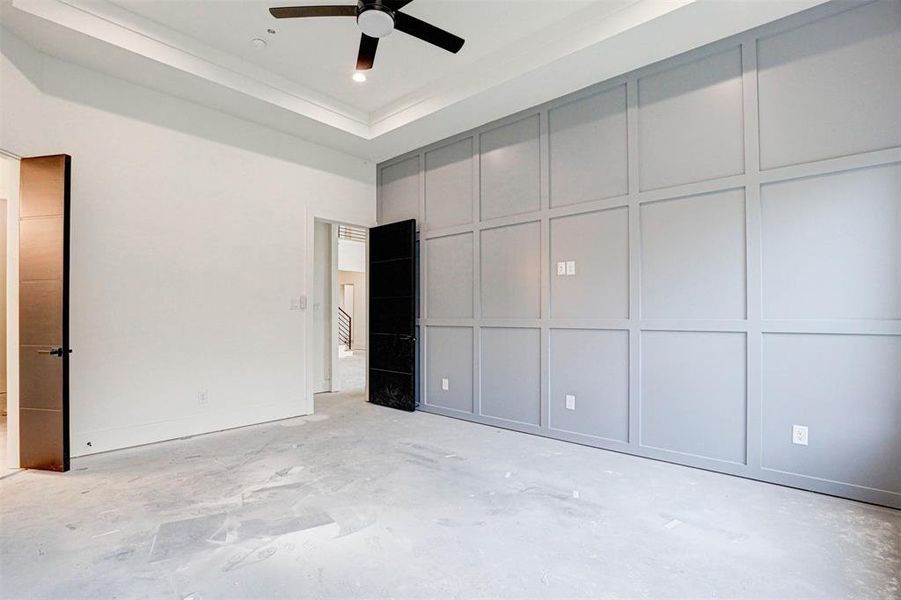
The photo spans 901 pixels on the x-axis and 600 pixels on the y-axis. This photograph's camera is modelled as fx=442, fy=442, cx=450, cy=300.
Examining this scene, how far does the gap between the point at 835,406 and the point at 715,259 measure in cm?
119

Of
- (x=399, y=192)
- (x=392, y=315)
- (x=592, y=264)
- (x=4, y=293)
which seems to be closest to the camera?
(x=592, y=264)

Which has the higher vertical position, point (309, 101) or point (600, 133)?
point (309, 101)

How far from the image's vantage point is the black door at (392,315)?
5332 millimetres

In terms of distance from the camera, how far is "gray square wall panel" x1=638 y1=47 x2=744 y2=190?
3.22 meters

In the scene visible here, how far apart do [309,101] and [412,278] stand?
7.14 ft

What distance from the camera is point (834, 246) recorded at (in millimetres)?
2830

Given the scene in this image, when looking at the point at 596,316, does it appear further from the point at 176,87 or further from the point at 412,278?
the point at 176,87

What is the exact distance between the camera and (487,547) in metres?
2.20

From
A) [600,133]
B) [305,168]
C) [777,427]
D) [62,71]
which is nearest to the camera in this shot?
[777,427]

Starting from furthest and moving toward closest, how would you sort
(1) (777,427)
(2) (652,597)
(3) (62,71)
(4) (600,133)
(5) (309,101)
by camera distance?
(5) (309,101), (4) (600,133), (3) (62,71), (1) (777,427), (2) (652,597)

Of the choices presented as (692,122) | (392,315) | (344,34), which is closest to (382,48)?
(344,34)

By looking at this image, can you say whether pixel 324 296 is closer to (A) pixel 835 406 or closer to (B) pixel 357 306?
(A) pixel 835 406

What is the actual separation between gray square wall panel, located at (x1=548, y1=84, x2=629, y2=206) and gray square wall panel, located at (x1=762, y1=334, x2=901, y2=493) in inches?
68.6

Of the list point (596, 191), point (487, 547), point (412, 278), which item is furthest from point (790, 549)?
point (412, 278)
